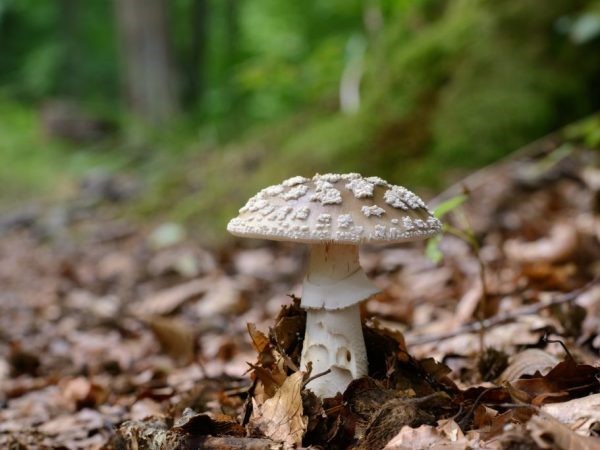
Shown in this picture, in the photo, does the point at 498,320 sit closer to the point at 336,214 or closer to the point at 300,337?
the point at 300,337

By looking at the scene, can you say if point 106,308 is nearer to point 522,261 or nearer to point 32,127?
point 522,261

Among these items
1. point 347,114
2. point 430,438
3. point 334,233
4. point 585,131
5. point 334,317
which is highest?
point 347,114

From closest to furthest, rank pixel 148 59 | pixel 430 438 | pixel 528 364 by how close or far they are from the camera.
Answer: pixel 430 438
pixel 528 364
pixel 148 59

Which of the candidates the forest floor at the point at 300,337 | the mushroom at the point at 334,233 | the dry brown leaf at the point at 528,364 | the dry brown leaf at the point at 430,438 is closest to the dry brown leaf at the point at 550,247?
the forest floor at the point at 300,337

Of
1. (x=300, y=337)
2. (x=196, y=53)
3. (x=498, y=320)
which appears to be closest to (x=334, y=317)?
(x=300, y=337)

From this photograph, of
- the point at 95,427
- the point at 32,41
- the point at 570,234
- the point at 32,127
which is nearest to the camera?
the point at 95,427

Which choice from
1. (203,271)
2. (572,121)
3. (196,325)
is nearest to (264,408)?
(196,325)

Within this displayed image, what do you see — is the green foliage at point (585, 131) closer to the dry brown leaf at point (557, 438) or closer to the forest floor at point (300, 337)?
the forest floor at point (300, 337)
